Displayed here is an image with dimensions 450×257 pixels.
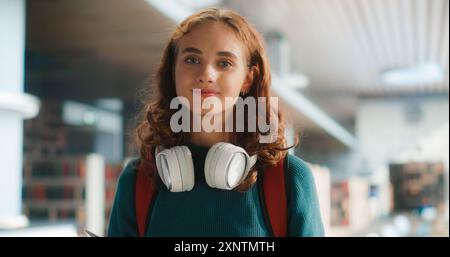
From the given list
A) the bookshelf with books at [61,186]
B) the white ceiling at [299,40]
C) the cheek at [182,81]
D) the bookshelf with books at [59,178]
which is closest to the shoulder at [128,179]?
the cheek at [182,81]

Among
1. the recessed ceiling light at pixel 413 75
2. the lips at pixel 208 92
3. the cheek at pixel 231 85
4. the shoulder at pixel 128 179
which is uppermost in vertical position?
the recessed ceiling light at pixel 413 75

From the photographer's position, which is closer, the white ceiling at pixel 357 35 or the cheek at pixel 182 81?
the cheek at pixel 182 81

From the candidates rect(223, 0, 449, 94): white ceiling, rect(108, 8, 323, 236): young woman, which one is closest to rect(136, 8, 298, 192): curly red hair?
rect(108, 8, 323, 236): young woman

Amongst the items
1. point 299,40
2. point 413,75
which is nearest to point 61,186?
point 299,40

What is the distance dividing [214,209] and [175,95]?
0.52 ft

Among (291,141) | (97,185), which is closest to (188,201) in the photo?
(291,141)

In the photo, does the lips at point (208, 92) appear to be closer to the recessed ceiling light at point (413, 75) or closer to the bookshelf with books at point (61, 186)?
the recessed ceiling light at point (413, 75)

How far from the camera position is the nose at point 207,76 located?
27.0 inches

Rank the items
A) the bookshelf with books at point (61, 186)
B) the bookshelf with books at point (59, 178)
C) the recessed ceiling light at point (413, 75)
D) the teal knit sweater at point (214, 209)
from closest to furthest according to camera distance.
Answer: the teal knit sweater at point (214, 209) < the recessed ceiling light at point (413, 75) < the bookshelf with books at point (59, 178) < the bookshelf with books at point (61, 186)

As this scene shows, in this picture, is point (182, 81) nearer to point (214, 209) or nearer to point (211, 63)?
point (211, 63)

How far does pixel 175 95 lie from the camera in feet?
2.41

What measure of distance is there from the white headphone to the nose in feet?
0.25

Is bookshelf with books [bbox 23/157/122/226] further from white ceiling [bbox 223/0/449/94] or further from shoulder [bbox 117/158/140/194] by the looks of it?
shoulder [bbox 117/158/140/194]
